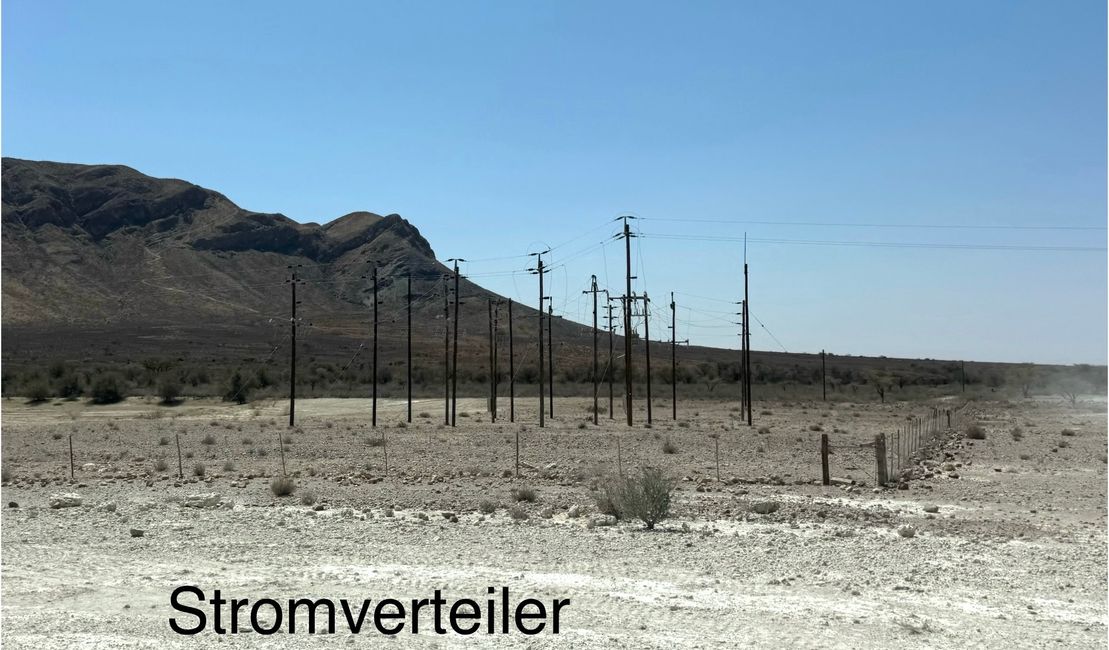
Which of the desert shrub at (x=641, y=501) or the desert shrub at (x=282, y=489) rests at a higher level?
the desert shrub at (x=641, y=501)

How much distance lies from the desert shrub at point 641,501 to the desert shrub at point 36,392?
71354 millimetres

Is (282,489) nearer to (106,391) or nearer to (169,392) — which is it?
(169,392)

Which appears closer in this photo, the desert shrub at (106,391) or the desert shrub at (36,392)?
the desert shrub at (36,392)

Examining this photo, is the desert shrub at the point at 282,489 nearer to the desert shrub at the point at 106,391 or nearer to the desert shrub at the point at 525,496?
the desert shrub at the point at 525,496

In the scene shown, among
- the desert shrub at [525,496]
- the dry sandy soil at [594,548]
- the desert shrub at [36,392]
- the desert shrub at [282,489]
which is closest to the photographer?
the dry sandy soil at [594,548]

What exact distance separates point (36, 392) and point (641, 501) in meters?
73.2

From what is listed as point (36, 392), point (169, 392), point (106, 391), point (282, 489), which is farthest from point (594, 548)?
point (36, 392)

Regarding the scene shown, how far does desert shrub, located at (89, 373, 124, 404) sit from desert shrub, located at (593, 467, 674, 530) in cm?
6967

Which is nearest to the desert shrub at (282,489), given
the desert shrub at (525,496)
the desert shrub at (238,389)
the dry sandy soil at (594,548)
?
the dry sandy soil at (594,548)

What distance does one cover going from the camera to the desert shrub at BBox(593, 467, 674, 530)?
17781mm

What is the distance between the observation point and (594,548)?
15.7 metres

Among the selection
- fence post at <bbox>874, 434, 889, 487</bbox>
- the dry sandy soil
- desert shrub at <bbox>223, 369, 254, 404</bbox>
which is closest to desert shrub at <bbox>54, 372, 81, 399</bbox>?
desert shrub at <bbox>223, 369, 254, 404</bbox>

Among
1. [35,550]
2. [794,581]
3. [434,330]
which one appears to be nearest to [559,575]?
[794,581]

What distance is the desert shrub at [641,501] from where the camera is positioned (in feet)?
58.3
